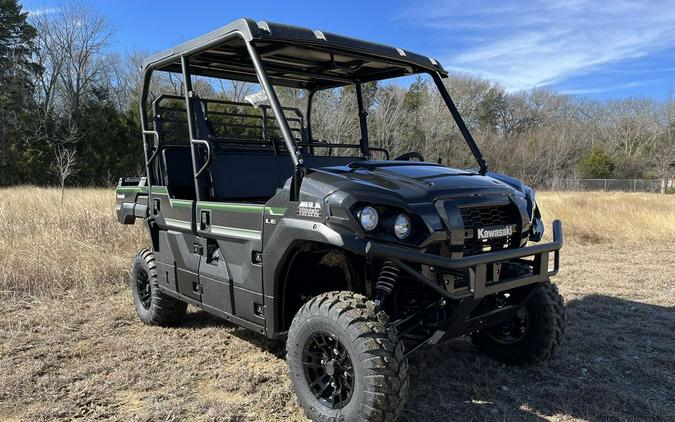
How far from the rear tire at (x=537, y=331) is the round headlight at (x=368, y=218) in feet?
5.16

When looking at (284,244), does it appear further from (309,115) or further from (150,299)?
(309,115)

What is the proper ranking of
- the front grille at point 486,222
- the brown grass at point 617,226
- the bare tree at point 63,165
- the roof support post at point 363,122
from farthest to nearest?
the bare tree at point 63,165
the brown grass at point 617,226
the roof support post at point 363,122
the front grille at point 486,222

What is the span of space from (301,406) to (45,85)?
36.2 metres

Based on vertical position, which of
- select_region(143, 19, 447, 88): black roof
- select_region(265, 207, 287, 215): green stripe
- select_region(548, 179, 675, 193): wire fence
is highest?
select_region(143, 19, 447, 88): black roof

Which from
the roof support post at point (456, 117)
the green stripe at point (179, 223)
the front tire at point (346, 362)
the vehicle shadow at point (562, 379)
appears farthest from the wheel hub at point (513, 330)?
the green stripe at point (179, 223)

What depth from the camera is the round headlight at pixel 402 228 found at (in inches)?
106

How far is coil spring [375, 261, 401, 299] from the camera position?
113 inches

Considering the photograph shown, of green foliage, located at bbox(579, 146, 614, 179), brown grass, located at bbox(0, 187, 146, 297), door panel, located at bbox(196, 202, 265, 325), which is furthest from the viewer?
green foliage, located at bbox(579, 146, 614, 179)

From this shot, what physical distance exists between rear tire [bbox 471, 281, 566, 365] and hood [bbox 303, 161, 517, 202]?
0.89 m

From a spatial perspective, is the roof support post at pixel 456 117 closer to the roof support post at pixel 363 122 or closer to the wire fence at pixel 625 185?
the roof support post at pixel 363 122

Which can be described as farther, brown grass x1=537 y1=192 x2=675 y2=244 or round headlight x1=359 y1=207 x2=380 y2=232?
brown grass x1=537 y1=192 x2=675 y2=244

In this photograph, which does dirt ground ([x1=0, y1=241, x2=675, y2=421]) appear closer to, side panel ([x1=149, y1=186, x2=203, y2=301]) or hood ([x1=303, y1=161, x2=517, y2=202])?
side panel ([x1=149, y1=186, x2=203, y2=301])

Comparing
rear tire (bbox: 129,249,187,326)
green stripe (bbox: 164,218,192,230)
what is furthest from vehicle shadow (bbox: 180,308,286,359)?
green stripe (bbox: 164,218,192,230)

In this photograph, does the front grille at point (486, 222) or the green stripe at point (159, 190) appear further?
the green stripe at point (159, 190)
